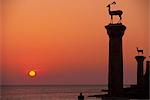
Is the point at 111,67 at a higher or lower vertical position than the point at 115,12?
lower

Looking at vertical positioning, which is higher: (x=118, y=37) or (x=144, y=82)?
(x=118, y=37)

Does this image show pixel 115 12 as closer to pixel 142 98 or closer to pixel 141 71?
pixel 142 98

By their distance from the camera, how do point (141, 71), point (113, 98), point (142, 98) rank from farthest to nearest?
point (141, 71)
point (142, 98)
point (113, 98)

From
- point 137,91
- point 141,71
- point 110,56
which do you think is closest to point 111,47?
point 110,56

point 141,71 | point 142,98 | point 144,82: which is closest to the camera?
point 142,98

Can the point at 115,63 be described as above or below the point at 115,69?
above

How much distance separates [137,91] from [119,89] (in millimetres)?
8716

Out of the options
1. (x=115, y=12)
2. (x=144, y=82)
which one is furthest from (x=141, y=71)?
(x=115, y=12)

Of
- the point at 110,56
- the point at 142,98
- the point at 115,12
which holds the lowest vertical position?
the point at 142,98

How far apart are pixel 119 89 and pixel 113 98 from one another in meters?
1.33

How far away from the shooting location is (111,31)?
58656 millimetres

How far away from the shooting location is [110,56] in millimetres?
57719

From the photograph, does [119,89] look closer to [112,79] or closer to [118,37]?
[112,79]

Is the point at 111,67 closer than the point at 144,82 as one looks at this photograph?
Yes
